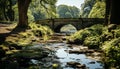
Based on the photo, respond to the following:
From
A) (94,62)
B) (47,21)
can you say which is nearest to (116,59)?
(94,62)

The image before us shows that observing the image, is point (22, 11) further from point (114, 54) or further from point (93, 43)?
point (114, 54)

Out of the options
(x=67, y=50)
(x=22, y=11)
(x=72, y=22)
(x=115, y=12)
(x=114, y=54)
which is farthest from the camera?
(x=72, y=22)

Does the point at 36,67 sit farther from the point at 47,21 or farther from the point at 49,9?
the point at 47,21

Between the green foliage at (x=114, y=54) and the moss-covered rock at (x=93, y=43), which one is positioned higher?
the green foliage at (x=114, y=54)

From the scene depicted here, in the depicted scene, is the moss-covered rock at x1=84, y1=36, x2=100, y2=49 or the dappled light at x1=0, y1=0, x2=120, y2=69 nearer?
the dappled light at x1=0, y1=0, x2=120, y2=69

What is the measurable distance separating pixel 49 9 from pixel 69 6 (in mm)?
143611

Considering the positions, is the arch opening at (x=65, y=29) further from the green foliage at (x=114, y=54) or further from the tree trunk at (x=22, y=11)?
the green foliage at (x=114, y=54)

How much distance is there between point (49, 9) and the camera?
44.5m

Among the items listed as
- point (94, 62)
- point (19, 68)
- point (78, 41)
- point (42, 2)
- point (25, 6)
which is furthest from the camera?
point (42, 2)

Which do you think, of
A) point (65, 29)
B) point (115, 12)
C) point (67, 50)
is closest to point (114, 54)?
point (67, 50)

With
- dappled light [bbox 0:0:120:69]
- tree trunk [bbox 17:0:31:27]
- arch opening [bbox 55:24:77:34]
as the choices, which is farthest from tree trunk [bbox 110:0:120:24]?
arch opening [bbox 55:24:77:34]

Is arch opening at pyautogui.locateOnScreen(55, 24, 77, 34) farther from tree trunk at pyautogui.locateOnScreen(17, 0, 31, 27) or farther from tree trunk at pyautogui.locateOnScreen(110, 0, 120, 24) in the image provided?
tree trunk at pyautogui.locateOnScreen(110, 0, 120, 24)

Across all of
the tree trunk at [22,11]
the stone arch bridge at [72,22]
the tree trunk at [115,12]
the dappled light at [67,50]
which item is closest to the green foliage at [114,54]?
the dappled light at [67,50]

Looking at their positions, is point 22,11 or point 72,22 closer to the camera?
point 22,11
